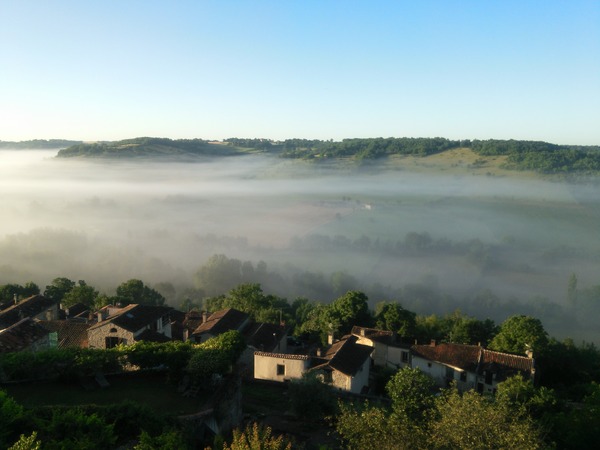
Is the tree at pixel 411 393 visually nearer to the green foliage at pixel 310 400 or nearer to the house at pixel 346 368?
the green foliage at pixel 310 400

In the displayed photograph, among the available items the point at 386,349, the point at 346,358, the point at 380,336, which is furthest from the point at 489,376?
the point at 346,358

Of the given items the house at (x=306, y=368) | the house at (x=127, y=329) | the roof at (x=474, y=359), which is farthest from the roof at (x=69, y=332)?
the roof at (x=474, y=359)

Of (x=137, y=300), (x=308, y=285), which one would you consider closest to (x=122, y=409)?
(x=137, y=300)

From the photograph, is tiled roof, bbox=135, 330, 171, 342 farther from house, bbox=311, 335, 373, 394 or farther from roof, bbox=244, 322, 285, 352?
house, bbox=311, 335, 373, 394

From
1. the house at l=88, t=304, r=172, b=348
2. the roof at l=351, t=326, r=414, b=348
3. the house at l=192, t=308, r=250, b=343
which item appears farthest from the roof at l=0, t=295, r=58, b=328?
the roof at l=351, t=326, r=414, b=348

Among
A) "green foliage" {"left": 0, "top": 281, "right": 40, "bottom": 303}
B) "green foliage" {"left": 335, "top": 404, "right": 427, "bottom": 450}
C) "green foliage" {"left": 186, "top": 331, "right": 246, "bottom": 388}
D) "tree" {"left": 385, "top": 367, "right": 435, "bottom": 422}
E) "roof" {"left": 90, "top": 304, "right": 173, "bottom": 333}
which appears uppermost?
"green foliage" {"left": 335, "top": 404, "right": 427, "bottom": 450}

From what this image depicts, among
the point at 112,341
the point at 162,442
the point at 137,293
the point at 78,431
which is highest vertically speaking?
the point at 78,431

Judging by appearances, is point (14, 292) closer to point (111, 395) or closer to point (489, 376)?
point (111, 395)
